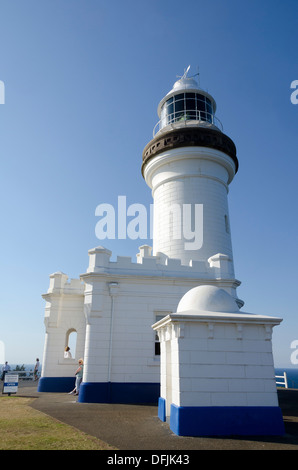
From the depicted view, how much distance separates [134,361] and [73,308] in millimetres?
5067

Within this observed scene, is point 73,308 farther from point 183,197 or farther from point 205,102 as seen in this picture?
point 205,102

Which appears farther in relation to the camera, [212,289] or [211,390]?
[212,289]

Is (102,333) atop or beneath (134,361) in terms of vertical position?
atop

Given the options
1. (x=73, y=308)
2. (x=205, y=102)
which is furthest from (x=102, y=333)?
(x=205, y=102)

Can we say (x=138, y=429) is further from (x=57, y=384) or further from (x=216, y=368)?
(x=57, y=384)

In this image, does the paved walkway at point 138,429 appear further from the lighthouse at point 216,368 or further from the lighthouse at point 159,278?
the lighthouse at point 159,278

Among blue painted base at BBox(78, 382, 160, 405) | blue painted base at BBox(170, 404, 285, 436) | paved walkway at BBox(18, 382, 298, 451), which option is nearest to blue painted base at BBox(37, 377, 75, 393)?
paved walkway at BBox(18, 382, 298, 451)

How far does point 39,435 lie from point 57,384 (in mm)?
8818

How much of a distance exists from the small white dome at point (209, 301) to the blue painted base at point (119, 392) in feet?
15.8

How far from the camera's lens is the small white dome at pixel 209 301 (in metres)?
8.15

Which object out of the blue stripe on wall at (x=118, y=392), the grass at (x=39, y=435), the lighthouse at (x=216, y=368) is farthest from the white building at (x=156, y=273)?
the grass at (x=39, y=435)

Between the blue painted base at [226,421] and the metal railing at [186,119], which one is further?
the metal railing at [186,119]
